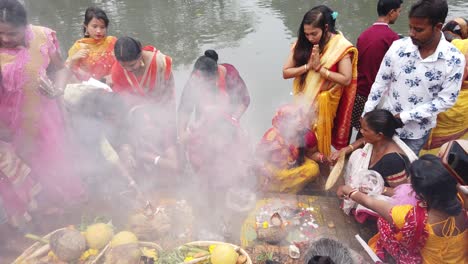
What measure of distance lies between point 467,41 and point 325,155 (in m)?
1.89

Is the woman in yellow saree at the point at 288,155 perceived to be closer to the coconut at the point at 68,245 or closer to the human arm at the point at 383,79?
the human arm at the point at 383,79

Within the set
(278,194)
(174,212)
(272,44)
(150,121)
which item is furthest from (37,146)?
(272,44)

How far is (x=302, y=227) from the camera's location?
3.37 metres

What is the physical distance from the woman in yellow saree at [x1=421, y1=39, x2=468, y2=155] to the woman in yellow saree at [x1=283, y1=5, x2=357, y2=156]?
3.09 ft

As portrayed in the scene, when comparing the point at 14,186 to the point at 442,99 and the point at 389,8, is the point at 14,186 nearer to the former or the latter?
the point at 442,99

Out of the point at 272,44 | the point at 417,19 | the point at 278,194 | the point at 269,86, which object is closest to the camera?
the point at 417,19

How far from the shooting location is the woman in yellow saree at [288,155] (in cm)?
384

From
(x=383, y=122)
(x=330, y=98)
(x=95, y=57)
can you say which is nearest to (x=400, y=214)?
(x=383, y=122)

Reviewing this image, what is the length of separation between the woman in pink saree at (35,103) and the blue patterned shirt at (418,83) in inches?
135

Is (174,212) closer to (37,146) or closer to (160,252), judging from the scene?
(160,252)

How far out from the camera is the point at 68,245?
8.94 ft

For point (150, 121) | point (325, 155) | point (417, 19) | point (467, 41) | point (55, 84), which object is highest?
point (417, 19)

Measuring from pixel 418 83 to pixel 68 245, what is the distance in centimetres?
348

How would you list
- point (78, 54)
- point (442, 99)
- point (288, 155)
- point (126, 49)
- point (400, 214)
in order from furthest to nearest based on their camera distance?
1. point (78, 54)
2. point (288, 155)
3. point (126, 49)
4. point (442, 99)
5. point (400, 214)
